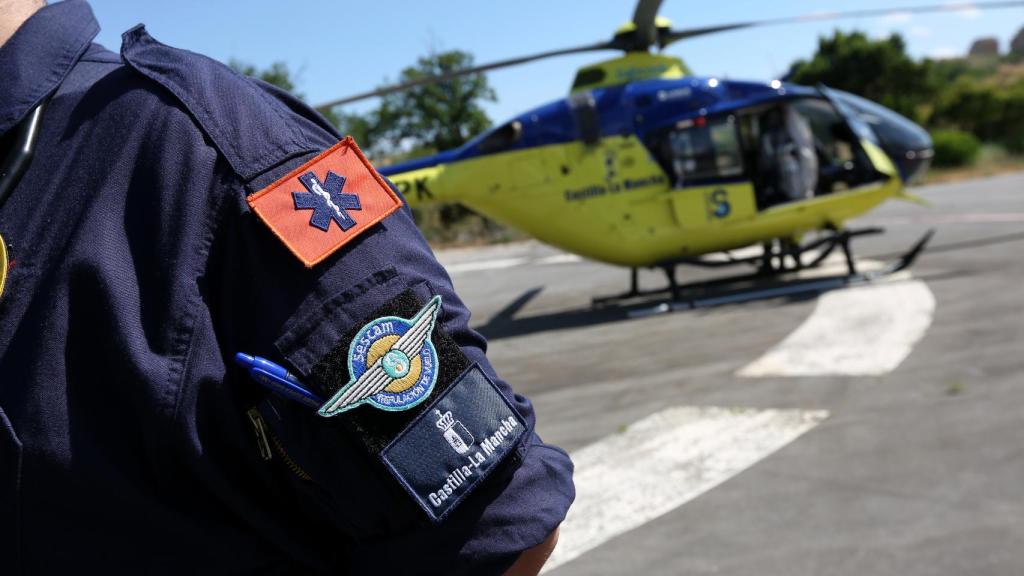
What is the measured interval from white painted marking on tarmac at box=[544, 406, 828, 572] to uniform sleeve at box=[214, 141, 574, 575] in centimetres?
250

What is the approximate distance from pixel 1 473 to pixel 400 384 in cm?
43

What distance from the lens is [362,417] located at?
0.97 m

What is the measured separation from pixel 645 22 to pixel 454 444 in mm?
8902

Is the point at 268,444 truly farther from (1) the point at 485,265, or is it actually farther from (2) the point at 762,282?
(1) the point at 485,265

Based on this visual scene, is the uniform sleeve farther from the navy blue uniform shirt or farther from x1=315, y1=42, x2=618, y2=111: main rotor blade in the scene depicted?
x1=315, y1=42, x2=618, y2=111: main rotor blade

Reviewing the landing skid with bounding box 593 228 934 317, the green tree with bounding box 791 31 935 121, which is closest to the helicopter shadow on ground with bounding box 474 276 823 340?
the landing skid with bounding box 593 228 934 317

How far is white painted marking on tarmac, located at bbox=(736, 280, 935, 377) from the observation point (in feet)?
18.9

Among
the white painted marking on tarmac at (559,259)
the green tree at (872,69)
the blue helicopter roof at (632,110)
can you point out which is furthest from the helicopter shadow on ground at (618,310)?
the green tree at (872,69)

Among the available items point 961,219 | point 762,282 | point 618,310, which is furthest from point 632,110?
point 961,219

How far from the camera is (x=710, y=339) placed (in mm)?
7055

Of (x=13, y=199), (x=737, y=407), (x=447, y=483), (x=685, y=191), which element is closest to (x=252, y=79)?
(x=13, y=199)

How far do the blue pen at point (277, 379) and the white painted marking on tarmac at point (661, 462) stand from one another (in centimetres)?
261

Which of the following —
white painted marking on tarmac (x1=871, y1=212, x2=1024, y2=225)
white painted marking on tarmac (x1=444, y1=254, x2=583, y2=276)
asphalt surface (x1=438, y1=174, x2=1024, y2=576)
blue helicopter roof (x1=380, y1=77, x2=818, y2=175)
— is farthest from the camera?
white painted marking on tarmac (x1=444, y1=254, x2=583, y2=276)

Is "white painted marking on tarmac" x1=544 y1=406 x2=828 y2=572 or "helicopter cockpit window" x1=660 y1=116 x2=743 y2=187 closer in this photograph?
"white painted marking on tarmac" x1=544 y1=406 x2=828 y2=572
